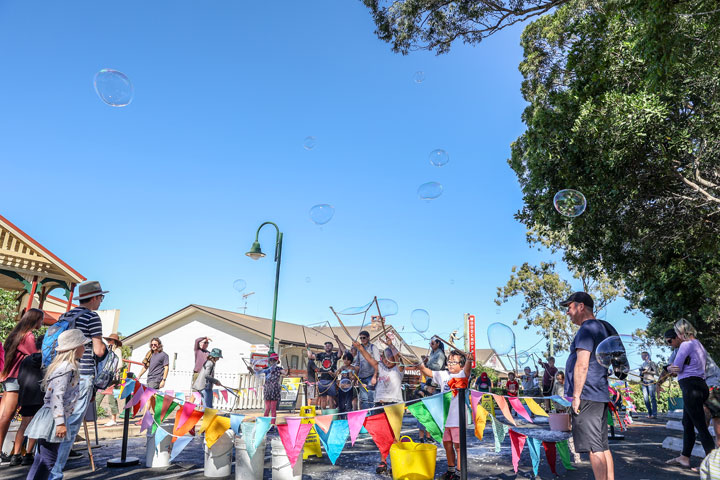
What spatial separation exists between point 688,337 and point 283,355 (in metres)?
20.9

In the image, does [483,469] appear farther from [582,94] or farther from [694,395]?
[582,94]

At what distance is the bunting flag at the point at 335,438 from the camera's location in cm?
446

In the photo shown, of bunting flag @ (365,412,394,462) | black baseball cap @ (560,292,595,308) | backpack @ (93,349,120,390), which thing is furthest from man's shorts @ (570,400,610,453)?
backpack @ (93,349,120,390)

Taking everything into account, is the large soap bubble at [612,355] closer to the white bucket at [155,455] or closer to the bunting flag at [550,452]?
the bunting flag at [550,452]

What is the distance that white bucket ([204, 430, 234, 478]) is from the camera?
5289 mm

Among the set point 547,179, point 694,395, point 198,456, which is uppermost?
point 547,179

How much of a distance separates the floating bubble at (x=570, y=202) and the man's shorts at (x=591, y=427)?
6096mm

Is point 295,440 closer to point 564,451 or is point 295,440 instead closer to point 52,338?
point 52,338

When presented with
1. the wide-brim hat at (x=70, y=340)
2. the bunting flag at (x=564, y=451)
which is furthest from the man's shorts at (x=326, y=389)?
the wide-brim hat at (x=70, y=340)

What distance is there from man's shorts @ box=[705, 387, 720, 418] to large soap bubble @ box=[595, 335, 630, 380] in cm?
305

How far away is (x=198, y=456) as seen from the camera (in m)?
6.96

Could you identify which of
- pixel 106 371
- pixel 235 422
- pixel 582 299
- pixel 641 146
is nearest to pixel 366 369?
pixel 235 422

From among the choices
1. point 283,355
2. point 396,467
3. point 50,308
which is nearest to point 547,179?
point 396,467

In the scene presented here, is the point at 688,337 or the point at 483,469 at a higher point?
the point at 688,337
